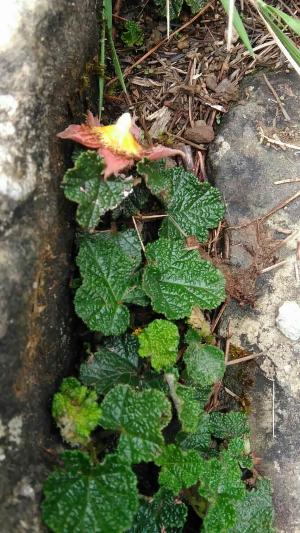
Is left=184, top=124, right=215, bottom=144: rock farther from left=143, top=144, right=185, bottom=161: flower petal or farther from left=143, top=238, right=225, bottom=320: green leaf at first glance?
left=143, top=238, right=225, bottom=320: green leaf

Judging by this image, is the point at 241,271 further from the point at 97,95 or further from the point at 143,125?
the point at 97,95

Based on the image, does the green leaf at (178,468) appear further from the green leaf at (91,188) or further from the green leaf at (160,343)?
the green leaf at (91,188)

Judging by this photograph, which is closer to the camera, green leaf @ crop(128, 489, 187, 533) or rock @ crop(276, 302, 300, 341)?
green leaf @ crop(128, 489, 187, 533)

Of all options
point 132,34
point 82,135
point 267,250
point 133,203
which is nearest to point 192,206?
point 133,203

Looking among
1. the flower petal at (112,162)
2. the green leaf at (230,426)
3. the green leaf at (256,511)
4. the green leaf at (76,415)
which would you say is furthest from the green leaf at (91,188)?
the green leaf at (256,511)

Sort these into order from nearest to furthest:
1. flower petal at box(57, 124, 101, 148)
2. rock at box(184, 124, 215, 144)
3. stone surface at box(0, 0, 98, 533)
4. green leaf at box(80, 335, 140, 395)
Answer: stone surface at box(0, 0, 98, 533), flower petal at box(57, 124, 101, 148), green leaf at box(80, 335, 140, 395), rock at box(184, 124, 215, 144)

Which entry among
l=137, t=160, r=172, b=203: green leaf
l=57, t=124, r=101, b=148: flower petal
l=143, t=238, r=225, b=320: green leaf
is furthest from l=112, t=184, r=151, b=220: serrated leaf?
l=57, t=124, r=101, b=148: flower petal

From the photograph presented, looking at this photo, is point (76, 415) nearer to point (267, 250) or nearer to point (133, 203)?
point (133, 203)
